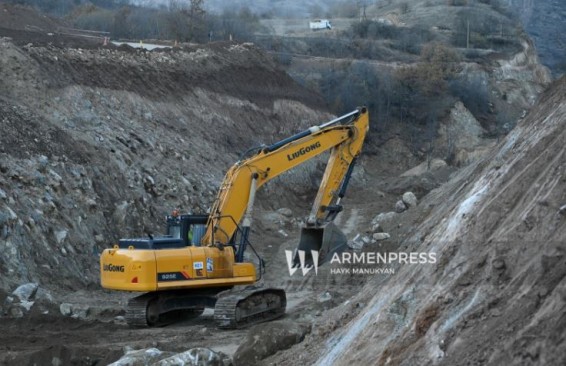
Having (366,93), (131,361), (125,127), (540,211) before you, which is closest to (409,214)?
(125,127)

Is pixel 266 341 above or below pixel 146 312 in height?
above

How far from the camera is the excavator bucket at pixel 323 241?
56.0 feet

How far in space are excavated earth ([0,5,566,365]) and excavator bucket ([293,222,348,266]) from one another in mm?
763

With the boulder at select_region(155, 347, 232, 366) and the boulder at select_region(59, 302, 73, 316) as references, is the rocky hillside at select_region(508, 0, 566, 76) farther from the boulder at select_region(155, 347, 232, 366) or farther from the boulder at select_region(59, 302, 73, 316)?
the boulder at select_region(155, 347, 232, 366)

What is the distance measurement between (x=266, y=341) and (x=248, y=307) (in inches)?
151

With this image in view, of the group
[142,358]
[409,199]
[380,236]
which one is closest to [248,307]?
[142,358]

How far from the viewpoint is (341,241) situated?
17.5m

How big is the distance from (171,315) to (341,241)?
3625mm

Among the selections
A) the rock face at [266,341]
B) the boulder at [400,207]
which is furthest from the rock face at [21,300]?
the boulder at [400,207]

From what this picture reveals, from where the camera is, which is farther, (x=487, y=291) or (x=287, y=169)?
(x=287, y=169)

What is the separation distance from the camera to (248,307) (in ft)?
48.8

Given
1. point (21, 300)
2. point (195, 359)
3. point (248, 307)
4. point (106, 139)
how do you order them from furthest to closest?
1. point (106, 139)
2. point (21, 300)
3. point (248, 307)
4. point (195, 359)

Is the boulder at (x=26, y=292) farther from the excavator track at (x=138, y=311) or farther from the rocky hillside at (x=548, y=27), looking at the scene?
the rocky hillside at (x=548, y=27)

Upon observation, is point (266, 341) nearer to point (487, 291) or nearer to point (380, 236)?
point (487, 291)
